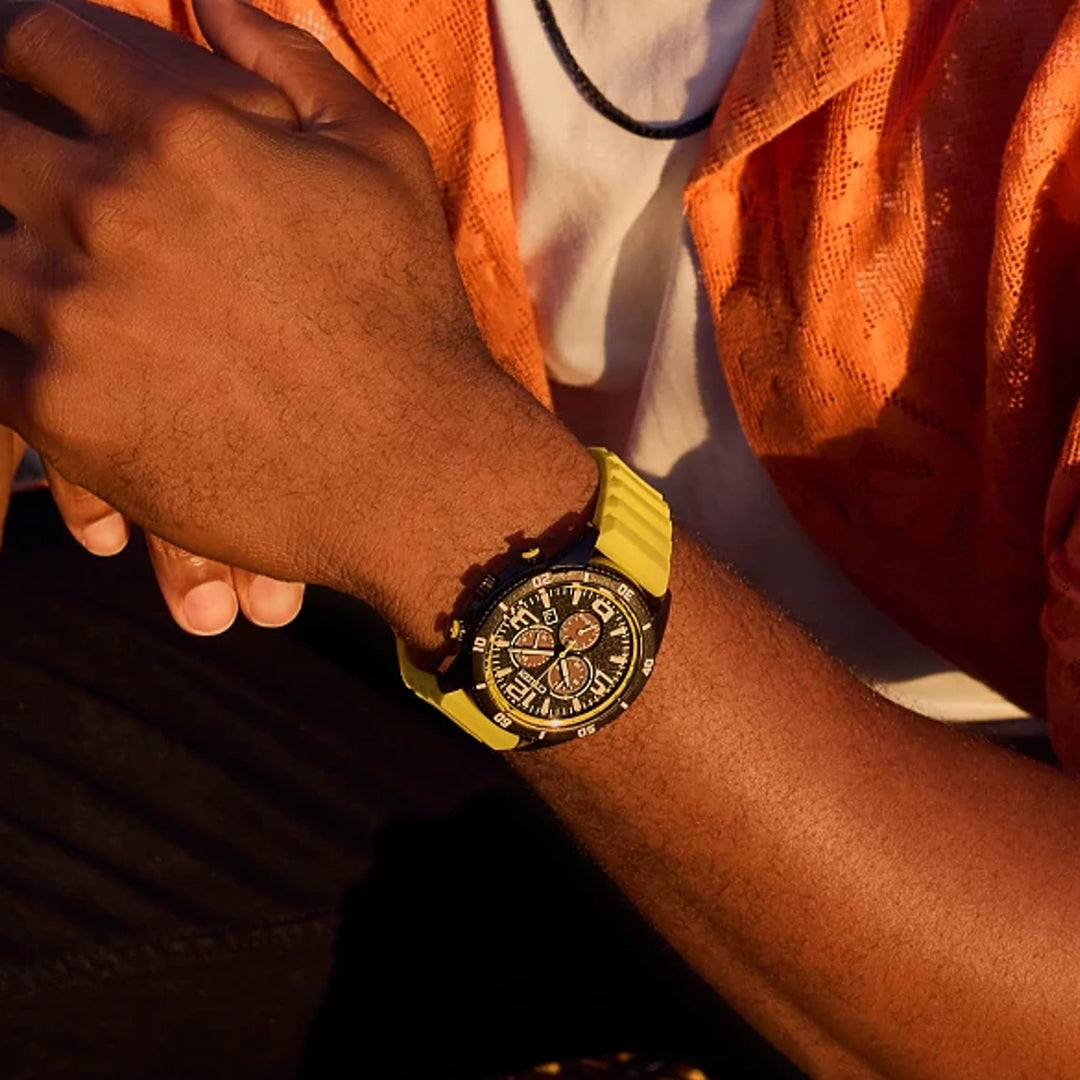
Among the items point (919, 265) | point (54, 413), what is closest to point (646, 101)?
point (919, 265)

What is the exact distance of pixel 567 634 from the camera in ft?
2.88

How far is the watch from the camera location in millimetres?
858

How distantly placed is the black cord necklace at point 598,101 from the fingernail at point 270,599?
1.45 feet

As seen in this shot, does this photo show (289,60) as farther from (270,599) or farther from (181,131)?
(270,599)

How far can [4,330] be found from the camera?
2.95 feet

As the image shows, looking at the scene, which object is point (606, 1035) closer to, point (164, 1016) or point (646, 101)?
point (164, 1016)

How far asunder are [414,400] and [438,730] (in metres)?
0.57

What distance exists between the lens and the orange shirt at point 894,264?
92 cm

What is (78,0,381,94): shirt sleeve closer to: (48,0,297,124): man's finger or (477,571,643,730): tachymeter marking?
(48,0,297,124): man's finger

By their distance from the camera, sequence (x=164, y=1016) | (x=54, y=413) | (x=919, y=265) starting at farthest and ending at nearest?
(x=164, y=1016)
(x=919, y=265)
(x=54, y=413)

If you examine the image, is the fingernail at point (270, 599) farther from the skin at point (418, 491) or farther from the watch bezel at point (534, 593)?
the watch bezel at point (534, 593)

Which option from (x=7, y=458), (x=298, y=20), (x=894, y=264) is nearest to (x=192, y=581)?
(x=7, y=458)

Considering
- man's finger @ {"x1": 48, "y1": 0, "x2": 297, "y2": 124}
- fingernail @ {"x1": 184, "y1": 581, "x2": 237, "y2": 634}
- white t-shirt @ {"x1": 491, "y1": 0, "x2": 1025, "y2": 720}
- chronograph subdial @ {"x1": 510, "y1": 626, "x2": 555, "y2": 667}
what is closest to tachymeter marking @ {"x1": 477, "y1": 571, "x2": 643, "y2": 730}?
chronograph subdial @ {"x1": 510, "y1": 626, "x2": 555, "y2": 667}

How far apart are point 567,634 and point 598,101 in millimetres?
441
